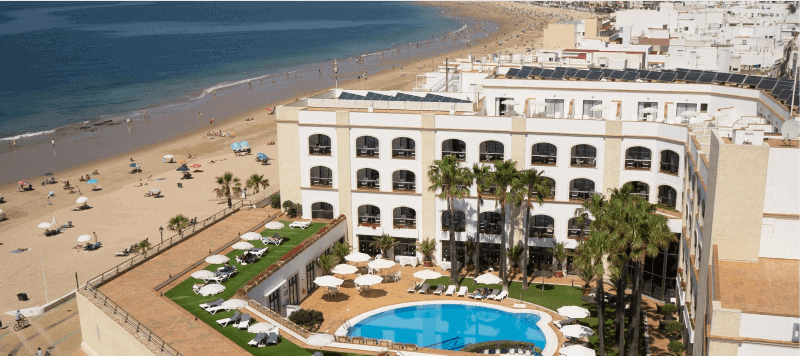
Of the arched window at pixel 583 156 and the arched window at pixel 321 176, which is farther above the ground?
the arched window at pixel 583 156

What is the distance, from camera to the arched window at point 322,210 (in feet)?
187

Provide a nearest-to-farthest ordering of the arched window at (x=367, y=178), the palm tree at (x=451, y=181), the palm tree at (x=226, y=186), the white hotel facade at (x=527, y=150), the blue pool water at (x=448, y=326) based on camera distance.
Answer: the blue pool water at (x=448, y=326)
the white hotel facade at (x=527, y=150)
the palm tree at (x=451, y=181)
the arched window at (x=367, y=178)
the palm tree at (x=226, y=186)

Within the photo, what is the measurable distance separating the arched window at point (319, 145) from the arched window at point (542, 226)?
16.5 m

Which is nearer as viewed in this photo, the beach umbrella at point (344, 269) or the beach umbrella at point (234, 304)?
the beach umbrella at point (234, 304)

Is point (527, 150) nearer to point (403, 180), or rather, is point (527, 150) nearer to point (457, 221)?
point (457, 221)

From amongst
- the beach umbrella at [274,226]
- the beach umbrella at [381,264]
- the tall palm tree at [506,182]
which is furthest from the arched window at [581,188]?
the beach umbrella at [274,226]

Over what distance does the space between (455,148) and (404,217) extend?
6.83m

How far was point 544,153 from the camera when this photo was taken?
52125mm

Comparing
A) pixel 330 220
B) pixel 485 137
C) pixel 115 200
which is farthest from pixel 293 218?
pixel 115 200

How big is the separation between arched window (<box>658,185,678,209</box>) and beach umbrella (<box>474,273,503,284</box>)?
12452 millimetres

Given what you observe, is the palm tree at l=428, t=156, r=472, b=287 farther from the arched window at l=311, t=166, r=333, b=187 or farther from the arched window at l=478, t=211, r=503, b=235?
the arched window at l=311, t=166, r=333, b=187

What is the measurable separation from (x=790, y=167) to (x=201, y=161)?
7554 centimetres

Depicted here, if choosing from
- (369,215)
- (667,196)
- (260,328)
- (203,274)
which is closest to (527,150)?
(667,196)

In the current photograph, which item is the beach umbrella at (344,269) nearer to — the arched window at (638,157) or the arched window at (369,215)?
the arched window at (369,215)
